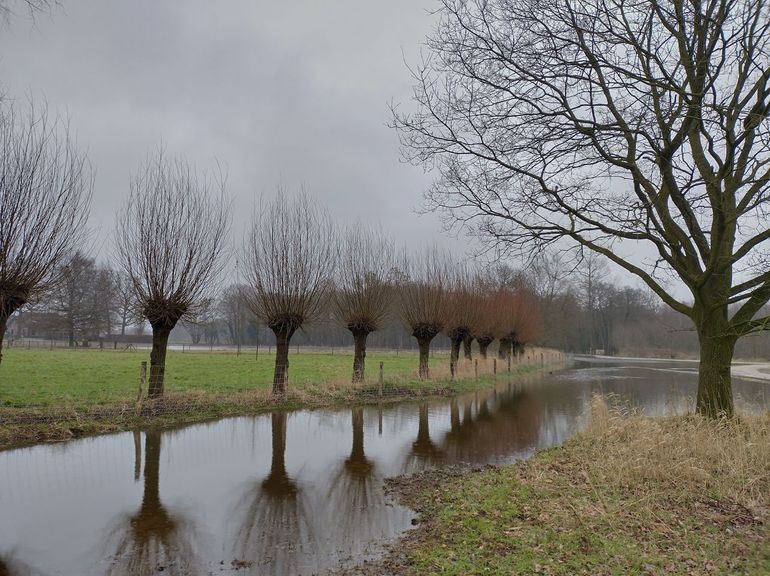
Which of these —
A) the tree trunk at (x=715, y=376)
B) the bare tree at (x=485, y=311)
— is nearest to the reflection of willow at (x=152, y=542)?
the tree trunk at (x=715, y=376)

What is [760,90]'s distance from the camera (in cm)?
796

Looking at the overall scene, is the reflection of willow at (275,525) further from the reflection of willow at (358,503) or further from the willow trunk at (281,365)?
the willow trunk at (281,365)

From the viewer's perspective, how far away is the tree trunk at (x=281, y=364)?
14.9m

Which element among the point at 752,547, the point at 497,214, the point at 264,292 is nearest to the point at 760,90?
the point at 497,214

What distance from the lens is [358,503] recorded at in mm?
6457

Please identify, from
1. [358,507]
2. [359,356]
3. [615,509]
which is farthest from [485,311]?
[615,509]

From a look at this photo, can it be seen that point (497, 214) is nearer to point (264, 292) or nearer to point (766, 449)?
point (766, 449)

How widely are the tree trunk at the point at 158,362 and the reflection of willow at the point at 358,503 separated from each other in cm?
641

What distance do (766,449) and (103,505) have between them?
8649mm

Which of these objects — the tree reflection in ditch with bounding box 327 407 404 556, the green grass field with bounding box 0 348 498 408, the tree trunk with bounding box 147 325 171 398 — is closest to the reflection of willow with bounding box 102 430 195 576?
the tree reflection in ditch with bounding box 327 407 404 556

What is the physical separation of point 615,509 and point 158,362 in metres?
11.5

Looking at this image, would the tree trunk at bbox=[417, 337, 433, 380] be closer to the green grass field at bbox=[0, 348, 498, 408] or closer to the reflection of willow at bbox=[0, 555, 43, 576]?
the green grass field at bbox=[0, 348, 498, 408]

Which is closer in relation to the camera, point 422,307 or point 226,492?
point 226,492

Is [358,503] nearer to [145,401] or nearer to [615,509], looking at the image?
[615,509]
